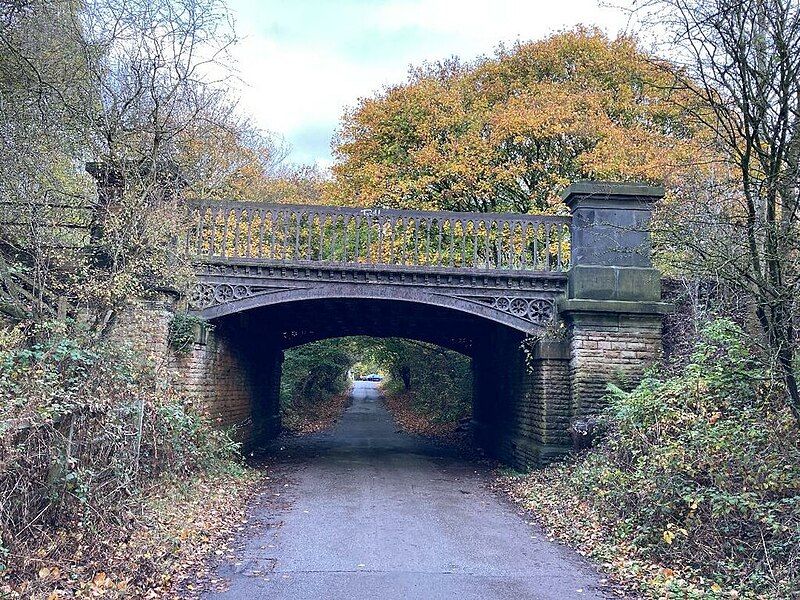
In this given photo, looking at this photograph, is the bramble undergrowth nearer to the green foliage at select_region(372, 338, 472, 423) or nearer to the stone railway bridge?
the stone railway bridge

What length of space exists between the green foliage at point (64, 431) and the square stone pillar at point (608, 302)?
6.39 meters

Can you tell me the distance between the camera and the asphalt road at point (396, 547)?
5859 mm

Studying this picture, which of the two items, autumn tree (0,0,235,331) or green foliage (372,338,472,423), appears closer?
autumn tree (0,0,235,331)

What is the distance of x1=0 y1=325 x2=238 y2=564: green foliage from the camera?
5461 millimetres

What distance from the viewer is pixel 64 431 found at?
20.5ft

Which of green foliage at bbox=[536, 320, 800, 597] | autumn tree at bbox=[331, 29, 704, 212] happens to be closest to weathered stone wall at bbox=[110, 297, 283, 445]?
green foliage at bbox=[536, 320, 800, 597]

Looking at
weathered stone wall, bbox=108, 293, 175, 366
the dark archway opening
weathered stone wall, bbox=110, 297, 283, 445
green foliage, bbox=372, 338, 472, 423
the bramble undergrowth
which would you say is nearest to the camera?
the bramble undergrowth

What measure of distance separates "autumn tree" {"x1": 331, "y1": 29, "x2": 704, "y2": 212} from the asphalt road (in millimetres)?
8525

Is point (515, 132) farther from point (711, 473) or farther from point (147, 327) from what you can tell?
point (711, 473)

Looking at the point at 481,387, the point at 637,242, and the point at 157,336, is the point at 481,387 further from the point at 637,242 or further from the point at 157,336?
the point at 157,336

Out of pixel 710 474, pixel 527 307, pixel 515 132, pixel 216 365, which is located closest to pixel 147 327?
pixel 216 365

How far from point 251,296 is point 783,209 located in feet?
25.3

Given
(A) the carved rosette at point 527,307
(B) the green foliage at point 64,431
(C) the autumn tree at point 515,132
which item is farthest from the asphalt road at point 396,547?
(C) the autumn tree at point 515,132

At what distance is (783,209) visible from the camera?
6.23 m
